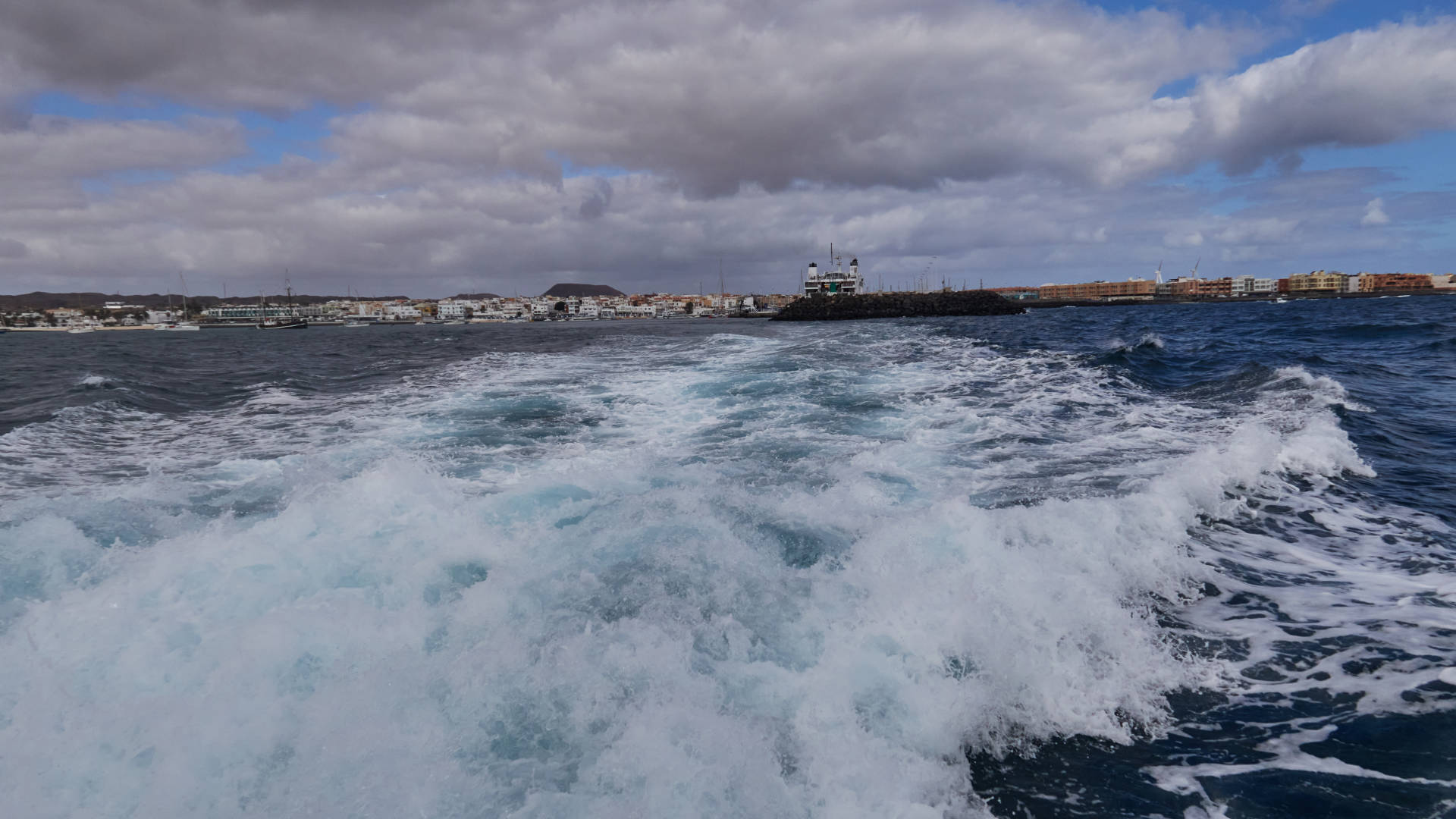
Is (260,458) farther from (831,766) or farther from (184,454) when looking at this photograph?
(831,766)

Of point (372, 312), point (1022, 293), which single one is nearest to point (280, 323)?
point (372, 312)

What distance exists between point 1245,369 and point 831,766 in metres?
15.7

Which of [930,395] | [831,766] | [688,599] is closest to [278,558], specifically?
[688,599]

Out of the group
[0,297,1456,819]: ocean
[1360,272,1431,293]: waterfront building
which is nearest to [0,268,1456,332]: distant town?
[1360,272,1431,293]: waterfront building

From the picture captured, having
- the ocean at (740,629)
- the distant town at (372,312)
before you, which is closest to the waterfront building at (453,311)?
the distant town at (372,312)

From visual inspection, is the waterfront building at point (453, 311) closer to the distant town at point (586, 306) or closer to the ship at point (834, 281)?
the distant town at point (586, 306)

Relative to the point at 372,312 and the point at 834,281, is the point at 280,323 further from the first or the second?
the point at 834,281

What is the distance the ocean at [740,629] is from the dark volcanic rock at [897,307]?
68697 mm

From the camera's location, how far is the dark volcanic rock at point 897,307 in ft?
249

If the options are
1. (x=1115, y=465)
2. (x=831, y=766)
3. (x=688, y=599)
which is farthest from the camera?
(x=1115, y=465)

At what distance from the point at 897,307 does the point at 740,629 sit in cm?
8017

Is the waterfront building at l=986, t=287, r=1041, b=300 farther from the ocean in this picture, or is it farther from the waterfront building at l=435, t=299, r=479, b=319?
the ocean

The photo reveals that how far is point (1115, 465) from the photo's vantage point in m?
6.99

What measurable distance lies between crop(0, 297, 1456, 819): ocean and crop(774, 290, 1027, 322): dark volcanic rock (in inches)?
2705
